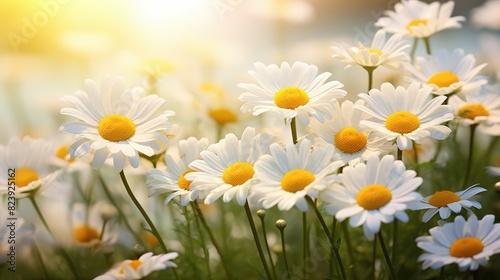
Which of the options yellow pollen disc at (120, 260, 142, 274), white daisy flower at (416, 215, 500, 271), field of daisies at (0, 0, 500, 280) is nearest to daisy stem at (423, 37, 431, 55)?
field of daisies at (0, 0, 500, 280)

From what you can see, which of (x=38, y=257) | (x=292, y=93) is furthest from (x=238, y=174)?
(x=38, y=257)

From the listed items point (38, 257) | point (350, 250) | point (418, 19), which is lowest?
point (350, 250)

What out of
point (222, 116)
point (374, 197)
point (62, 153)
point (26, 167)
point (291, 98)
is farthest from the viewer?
point (222, 116)

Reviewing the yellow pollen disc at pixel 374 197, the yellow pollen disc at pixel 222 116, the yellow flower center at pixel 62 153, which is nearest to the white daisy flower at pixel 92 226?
the yellow flower center at pixel 62 153

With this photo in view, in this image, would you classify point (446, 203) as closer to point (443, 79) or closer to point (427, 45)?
point (443, 79)

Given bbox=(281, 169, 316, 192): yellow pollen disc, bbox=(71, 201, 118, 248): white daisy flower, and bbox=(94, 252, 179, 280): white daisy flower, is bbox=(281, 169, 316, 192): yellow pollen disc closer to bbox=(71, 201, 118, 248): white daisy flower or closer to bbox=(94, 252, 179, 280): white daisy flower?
bbox=(94, 252, 179, 280): white daisy flower

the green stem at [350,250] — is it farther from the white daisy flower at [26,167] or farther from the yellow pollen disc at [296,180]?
the white daisy flower at [26,167]
